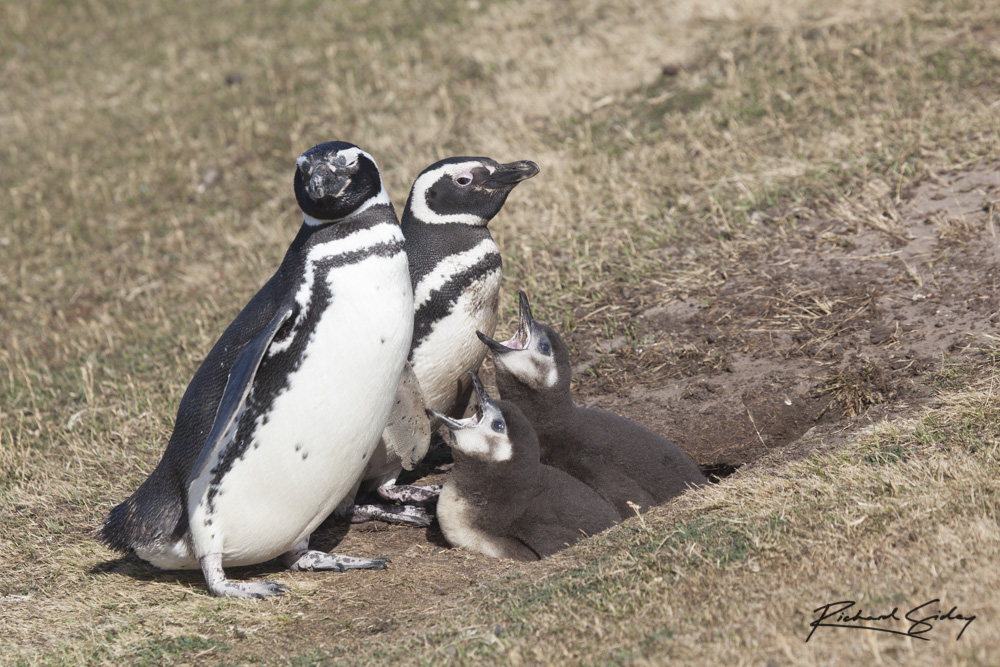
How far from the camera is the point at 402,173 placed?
8.66 meters

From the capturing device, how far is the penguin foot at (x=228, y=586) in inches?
156

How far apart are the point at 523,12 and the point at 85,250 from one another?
5.08 meters

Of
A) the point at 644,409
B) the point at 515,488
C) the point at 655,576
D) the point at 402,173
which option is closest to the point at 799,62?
the point at 402,173

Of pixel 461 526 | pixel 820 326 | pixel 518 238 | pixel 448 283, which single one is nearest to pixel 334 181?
pixel 448 283

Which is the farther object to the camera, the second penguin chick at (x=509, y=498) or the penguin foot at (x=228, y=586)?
the second penguin chick at (x=509, y=498)

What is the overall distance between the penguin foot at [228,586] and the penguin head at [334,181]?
143cm

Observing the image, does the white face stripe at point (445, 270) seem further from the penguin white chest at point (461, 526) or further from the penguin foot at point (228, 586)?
the penguin foot at point (228, 586)

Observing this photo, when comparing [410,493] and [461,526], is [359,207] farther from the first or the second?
[410,493]

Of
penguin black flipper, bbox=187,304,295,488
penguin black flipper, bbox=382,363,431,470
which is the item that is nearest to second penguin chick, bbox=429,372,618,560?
penguin black flipper, bbox=382,363,431,470

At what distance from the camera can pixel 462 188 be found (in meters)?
5.21

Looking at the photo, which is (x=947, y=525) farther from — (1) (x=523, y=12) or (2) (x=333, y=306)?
(1) (x=523, y=12)

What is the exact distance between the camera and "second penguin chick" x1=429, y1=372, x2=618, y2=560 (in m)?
4.22
